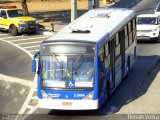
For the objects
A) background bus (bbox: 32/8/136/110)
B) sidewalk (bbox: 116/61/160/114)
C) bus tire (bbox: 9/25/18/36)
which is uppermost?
background bus (bbox: 32/8/136/110)

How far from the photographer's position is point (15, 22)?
130 ft

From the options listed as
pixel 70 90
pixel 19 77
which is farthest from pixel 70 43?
pixel 19 77

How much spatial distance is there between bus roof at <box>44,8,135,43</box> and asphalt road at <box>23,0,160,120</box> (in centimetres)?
269

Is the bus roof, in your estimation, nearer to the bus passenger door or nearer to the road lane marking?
the bus passenger door

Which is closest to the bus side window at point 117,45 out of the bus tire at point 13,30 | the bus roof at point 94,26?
the bus roof at point 94,26

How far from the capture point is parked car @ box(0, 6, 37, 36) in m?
39.2

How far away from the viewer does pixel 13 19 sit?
39781mm

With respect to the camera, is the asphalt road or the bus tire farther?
the bus tire

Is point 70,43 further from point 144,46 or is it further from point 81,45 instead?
point 144,46

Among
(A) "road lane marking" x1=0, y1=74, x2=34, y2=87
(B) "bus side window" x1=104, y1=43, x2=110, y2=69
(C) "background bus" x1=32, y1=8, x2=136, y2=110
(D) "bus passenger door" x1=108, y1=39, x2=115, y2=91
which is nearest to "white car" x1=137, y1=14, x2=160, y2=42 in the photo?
(A) "road lane marking" x1=0, y1=74, x2=34, y2=87

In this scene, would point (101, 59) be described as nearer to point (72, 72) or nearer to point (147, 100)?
point (72, 72)

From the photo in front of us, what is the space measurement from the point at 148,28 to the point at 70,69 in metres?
16.9

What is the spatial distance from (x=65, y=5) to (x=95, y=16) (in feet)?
113

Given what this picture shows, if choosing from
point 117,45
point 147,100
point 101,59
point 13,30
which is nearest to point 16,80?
point 117,45
